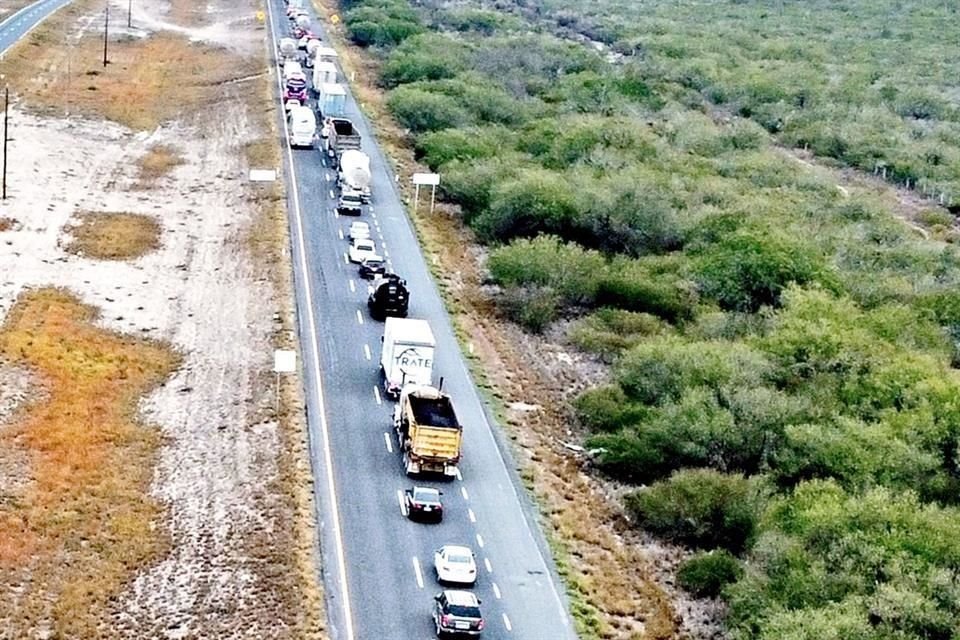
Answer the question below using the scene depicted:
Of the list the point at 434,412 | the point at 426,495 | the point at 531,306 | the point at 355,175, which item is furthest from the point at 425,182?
the point at 426,495

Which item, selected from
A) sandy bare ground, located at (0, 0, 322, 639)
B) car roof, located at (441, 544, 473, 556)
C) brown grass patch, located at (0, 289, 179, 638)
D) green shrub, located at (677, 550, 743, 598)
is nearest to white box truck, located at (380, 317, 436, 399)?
sandy bare ground, located at (0, 0, 322, 639)

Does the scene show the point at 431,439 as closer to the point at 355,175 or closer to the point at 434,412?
the point at 434,412

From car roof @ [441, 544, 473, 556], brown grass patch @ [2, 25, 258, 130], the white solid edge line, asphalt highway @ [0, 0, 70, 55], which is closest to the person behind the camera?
the white solid edge line

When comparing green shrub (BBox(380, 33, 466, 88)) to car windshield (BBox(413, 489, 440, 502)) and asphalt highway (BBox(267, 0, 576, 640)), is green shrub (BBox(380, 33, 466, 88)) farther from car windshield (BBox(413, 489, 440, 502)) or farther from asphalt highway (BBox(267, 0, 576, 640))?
car windshield (BBox(413, 489, 440, 502))

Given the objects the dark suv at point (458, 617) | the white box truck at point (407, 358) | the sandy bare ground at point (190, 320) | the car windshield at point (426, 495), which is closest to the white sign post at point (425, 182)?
the sandy bare ground at point (190, 320)

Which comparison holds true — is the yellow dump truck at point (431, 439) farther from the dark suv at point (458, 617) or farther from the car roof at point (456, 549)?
the dark suv at point (458, 617)

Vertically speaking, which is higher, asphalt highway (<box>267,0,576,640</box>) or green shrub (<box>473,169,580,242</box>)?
green shrub (<box>473,169,580,242</box>)

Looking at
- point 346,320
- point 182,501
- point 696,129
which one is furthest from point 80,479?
point 696,129

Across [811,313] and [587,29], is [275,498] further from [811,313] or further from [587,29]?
[587,29]
